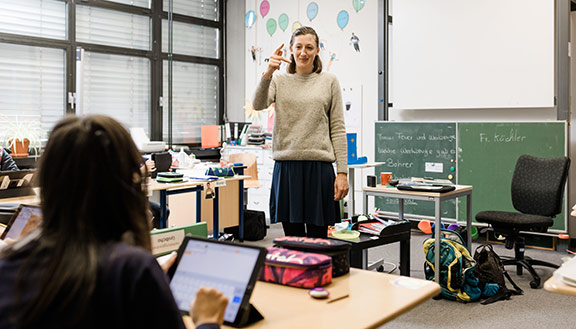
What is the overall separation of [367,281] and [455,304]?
7.52 ft

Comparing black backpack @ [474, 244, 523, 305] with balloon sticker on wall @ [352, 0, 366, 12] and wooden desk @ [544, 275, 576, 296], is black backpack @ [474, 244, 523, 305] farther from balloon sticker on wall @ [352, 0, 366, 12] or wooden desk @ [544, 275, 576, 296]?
balloon sticker on wall @ [352, 0, 366, 12]

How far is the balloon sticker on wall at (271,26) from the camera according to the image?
771 centimetres

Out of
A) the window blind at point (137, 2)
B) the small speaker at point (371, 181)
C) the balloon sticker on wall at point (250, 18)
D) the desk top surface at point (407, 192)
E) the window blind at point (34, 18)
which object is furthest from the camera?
the balloon sticker on wall at point (250, 18)

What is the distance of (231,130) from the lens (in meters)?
7.71

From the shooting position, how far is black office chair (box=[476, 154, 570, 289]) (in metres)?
4.29

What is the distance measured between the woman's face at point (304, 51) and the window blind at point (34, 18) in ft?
14.4

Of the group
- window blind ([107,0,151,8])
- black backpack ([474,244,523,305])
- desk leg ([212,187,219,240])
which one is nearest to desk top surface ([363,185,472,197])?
black backpack ([474,244,523,305])

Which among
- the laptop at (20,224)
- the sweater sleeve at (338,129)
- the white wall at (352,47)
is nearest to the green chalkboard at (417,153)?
the white wall at (352,47)

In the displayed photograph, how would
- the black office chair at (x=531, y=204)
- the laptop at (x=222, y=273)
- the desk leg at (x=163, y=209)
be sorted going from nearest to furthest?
1. the laptop at (x=222, y=273)
2. the black office chair at (x=531, y=204)
3. the desk leg at (x=163, y=209)

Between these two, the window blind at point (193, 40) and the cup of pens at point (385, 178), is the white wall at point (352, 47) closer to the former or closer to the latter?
the window blind at point (193, 40)

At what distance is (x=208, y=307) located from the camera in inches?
43.7

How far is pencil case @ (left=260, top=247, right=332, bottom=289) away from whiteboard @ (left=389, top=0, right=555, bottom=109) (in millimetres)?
4578

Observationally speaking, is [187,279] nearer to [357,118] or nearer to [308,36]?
[308,36]

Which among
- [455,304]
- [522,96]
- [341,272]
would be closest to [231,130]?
[522,96]
